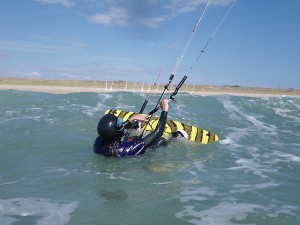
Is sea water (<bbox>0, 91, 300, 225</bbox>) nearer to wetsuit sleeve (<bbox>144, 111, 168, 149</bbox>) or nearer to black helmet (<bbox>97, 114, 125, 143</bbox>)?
wetsuit sleeve (<bbox>144, 111, 168, 149</bbox>)

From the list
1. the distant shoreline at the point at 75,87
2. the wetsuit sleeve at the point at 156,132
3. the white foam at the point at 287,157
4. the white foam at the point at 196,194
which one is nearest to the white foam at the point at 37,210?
the white foam at the point at 196,194

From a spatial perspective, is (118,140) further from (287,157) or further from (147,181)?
(287,157)

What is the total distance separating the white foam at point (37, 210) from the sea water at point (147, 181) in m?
0.01

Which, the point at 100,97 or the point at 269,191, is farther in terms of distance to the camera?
the point at 100,97

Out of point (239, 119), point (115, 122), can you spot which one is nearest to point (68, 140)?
point (115, 122)

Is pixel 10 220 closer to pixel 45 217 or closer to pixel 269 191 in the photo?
pixel 45 217

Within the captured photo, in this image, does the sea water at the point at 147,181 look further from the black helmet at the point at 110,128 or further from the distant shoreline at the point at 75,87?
the distant shoreline at the point at 75,87

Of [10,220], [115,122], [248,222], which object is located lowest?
[10,220]

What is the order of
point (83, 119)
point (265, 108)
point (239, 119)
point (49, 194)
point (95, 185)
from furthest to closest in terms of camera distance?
point (265, 108)
point (239, 119)
point (83, 119)
point (95, 185)
point (49, 194)

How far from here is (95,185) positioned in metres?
5.49

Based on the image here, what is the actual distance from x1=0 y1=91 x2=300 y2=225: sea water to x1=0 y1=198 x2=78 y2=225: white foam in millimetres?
11

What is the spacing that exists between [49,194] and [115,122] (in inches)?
73.6

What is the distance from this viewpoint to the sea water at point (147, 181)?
438cm

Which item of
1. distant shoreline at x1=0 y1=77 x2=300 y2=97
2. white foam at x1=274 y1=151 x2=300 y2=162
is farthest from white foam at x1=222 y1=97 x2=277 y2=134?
distant shoreline at x1=0 y1=77 x2=300 y2=97
